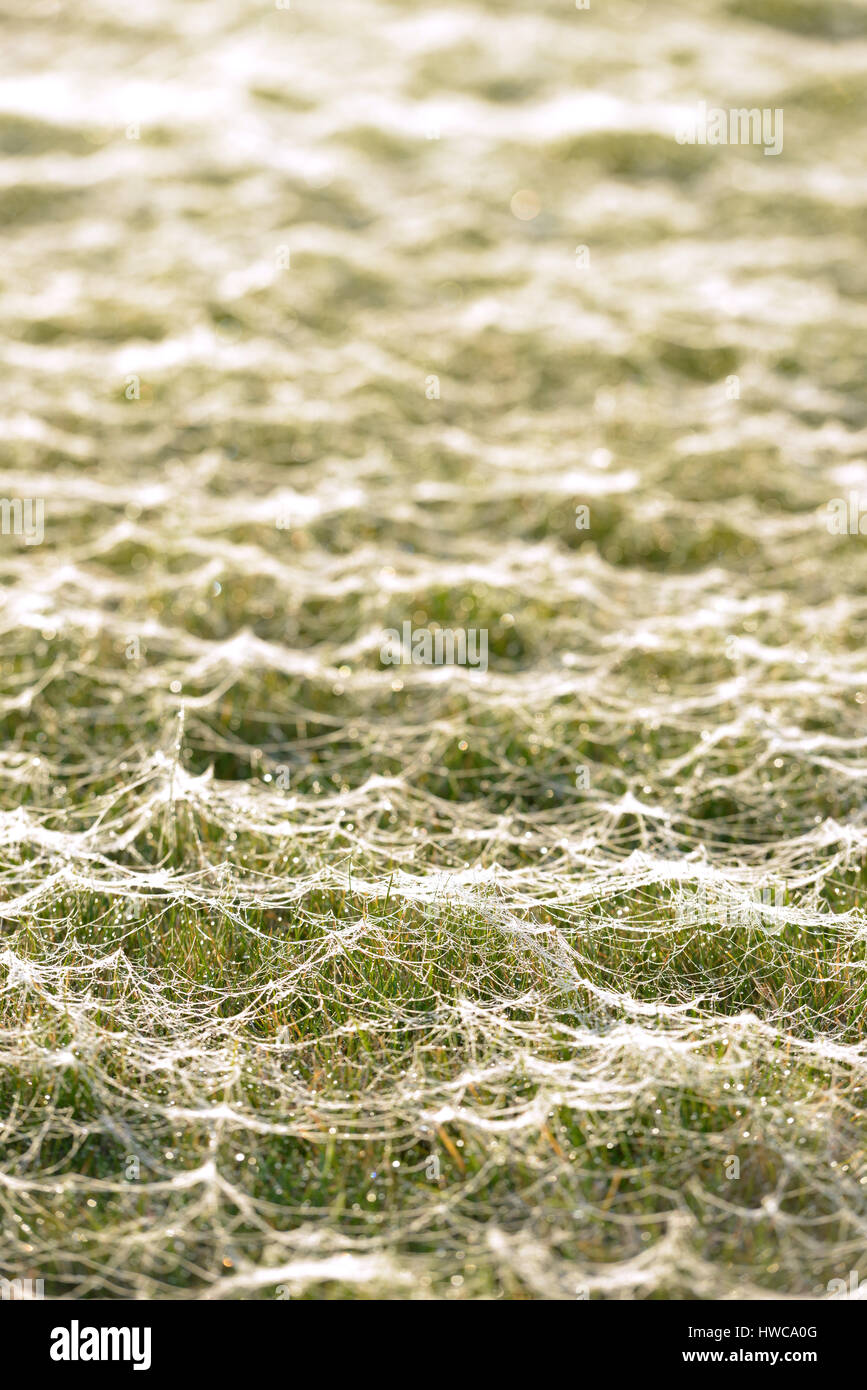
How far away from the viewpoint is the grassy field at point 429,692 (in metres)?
2.71

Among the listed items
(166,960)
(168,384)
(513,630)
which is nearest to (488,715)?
(513,630)

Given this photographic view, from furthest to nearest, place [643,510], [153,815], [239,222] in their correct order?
[239,222], [643,510], [153,815]

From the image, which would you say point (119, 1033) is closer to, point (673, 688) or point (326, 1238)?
point (326, 1238)

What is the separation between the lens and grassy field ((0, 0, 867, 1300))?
271 centimetres

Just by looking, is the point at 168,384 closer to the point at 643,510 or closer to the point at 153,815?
the point at 643,510

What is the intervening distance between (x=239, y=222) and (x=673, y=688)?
5.04 metres

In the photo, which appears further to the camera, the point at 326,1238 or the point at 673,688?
the point at 673,688

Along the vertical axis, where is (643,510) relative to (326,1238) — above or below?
above

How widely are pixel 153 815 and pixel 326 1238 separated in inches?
59.1

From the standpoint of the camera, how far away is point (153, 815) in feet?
12.1

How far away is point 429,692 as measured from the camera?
438 centimetres
